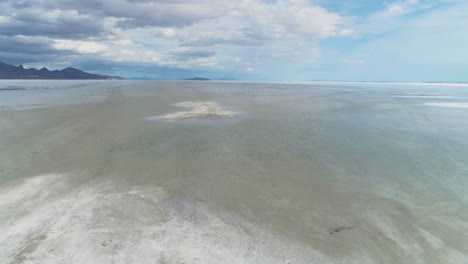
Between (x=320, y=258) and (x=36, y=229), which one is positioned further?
(x=36, y=229)

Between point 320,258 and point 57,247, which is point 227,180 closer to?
point 320,258

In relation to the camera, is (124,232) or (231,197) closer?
(124,232)

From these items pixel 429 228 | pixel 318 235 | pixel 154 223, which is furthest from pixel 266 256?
pixel 429 228

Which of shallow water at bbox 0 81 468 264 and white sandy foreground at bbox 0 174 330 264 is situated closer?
white sandy foreground at bbox 0 174 330 264

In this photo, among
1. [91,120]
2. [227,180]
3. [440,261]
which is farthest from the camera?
[91,120]

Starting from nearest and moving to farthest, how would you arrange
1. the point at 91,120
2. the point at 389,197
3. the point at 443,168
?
the point at 389,197 → the point at 443,168 → the point at 91,120

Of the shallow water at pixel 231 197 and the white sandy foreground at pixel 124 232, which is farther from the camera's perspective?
the shallow water at pixel 231 197
